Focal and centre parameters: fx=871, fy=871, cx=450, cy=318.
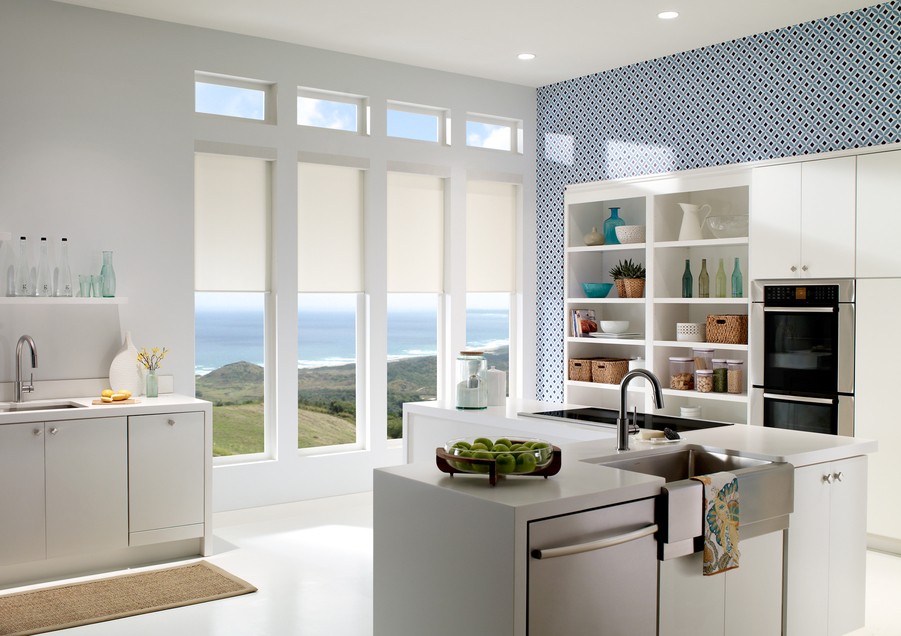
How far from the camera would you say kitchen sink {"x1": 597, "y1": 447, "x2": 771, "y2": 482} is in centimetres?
330

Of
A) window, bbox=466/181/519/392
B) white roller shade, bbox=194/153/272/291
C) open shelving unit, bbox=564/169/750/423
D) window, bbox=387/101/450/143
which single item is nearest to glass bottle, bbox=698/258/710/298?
open shelving unit, bbox=564/169/750/423

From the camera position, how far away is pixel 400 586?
8.95 feet

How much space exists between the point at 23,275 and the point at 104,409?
962mm

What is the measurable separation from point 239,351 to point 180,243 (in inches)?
112

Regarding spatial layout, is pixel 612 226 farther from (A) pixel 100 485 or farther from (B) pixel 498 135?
(A) pixel 100 485

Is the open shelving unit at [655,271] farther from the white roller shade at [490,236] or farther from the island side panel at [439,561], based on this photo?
the island side panel at [439,561]

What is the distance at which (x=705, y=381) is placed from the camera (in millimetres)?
5945

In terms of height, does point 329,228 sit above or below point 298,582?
above

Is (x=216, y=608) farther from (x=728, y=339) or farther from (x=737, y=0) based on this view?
(x=737, y=0)

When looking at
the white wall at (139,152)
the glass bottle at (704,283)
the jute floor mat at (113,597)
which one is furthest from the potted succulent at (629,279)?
the jute floor mat at (113,597)

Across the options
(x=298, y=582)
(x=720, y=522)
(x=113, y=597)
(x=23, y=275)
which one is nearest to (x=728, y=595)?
(x=720, y=522)

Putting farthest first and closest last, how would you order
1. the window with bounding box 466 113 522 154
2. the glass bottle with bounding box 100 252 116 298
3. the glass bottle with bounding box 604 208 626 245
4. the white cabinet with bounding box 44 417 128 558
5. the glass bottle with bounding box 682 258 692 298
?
the window with bounding box 466 113 522 154 < the glass bottle with bounding box 604 208 626 245 < the glass bottle with bounding box 682 258 692 298 < the glass bottle with bounding box 100 252 116 298 < the white cabinet with bounding box 44 417 128 558

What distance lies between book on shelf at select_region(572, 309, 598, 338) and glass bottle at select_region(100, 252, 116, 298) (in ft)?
11.4

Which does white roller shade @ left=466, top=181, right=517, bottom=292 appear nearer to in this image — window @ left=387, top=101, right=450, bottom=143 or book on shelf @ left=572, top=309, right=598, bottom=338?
window @ left=387, top=101, right=450, bottom=143
